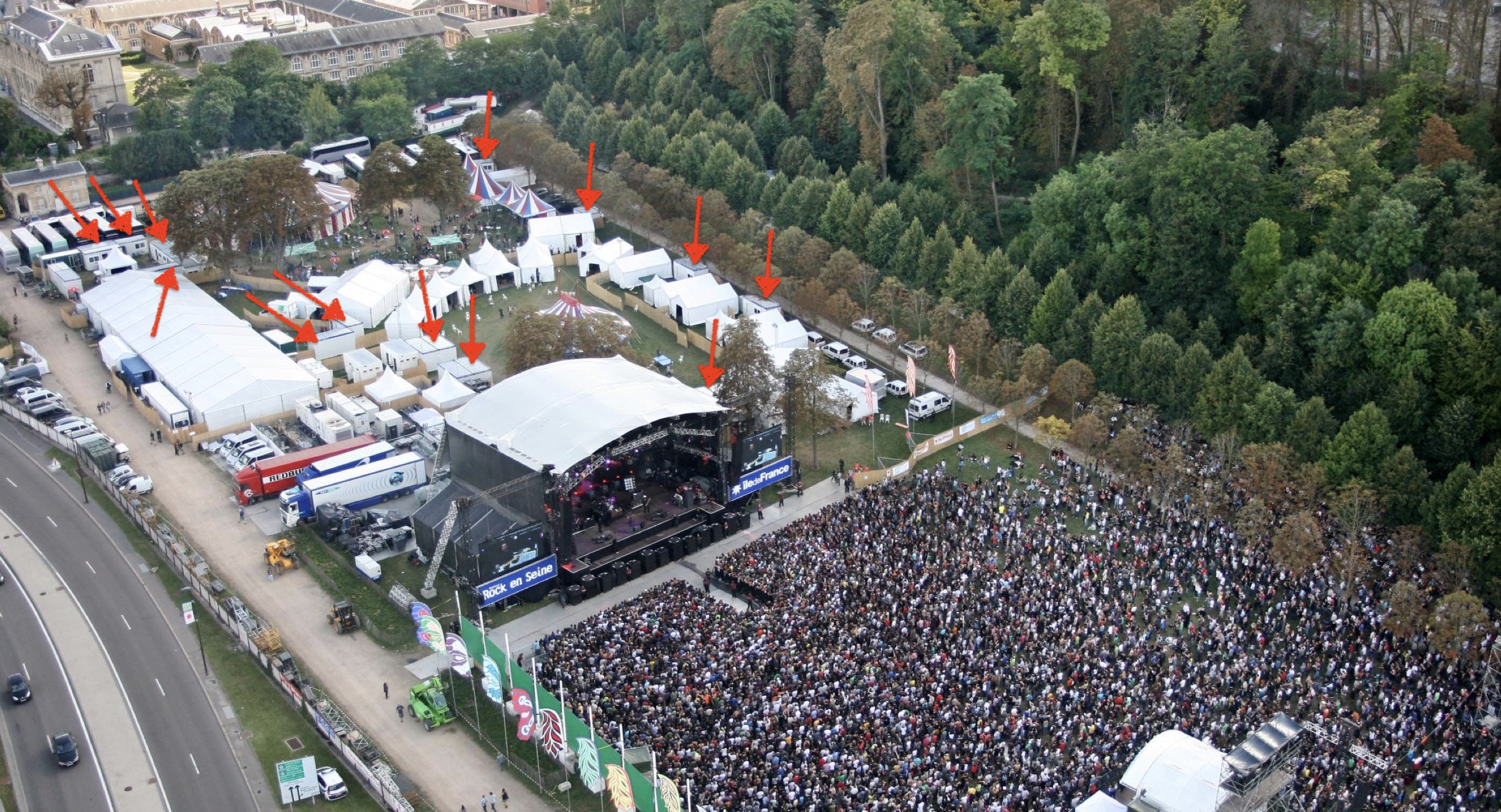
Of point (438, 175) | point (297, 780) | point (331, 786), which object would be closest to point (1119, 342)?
point (331, 786)

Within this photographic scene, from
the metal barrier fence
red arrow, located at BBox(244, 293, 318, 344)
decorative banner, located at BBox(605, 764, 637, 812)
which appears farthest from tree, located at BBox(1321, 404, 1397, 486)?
red arrow, located at BBox(244, 293, 318, 344)

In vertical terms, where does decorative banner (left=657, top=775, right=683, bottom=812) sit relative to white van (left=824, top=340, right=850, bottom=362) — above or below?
above

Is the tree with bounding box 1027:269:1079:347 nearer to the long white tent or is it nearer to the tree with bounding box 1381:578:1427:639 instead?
the tree with bounding box 1381:578:1427:639

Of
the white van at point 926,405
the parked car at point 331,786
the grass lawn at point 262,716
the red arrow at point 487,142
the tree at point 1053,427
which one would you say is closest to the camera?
the parked car at point 331,786

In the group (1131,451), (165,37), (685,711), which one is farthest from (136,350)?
(165,37)

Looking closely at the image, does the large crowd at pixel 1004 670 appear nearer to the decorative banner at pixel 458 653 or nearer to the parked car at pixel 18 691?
the decorative banner at pixel 458 653

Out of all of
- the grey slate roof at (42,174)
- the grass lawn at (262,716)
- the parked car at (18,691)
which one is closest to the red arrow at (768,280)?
the grass lawn at (262,716)
